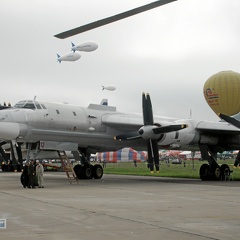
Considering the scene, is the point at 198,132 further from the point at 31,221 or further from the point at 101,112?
the point at 31,221

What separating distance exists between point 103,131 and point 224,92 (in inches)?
728

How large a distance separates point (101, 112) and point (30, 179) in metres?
6.96

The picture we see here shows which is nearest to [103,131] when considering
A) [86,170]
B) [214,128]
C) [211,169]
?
[86,170]

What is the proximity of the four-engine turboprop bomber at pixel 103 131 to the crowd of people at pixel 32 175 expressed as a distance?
194cm

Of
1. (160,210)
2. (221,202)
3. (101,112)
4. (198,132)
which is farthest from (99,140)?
(160,210)

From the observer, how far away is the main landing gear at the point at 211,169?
2431 cm

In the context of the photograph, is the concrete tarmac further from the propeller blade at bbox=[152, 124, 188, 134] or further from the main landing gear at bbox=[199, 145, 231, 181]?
the main landing gear at bbox=[199, 145, 231, 181]

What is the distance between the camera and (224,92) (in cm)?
3862

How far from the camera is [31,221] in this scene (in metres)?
Answer: 8.27

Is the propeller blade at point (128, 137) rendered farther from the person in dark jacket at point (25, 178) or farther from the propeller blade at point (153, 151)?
the person in dark jacket at point (25, 178)

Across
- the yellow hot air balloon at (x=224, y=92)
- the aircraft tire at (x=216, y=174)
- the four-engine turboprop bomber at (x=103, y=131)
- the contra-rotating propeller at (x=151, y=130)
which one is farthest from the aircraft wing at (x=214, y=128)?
the yellow hot air balloon at (x=224, y=92)

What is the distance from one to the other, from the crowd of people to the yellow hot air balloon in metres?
23.7

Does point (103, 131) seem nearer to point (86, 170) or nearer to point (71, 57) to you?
point (86, 170)

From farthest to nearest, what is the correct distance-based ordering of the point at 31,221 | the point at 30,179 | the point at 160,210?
1. the point at 30,179
2. the point at 160,210
3. the point at 31,221
